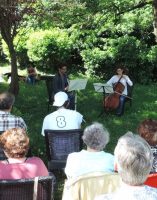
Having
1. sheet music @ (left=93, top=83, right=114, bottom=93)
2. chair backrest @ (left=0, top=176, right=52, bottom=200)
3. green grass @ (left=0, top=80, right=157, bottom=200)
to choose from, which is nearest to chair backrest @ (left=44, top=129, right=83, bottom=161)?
green grass @ (left=0, top=80, right=157, bottom=200)

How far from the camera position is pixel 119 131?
395 inches

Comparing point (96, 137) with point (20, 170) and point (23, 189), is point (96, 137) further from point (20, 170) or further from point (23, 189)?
point (23, 189)

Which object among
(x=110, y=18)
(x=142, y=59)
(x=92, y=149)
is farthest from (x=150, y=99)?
(x=92, y=149)

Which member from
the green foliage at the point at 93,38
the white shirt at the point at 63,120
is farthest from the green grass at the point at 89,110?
the green foliage at the point at 93,38

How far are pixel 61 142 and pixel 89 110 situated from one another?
222 inches

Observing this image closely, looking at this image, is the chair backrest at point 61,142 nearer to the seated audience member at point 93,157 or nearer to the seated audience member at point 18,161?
the seated audience member at point 93,157

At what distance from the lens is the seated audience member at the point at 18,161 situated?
429 centimetres

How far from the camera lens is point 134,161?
8.93 feet

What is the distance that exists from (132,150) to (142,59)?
15.5 metres

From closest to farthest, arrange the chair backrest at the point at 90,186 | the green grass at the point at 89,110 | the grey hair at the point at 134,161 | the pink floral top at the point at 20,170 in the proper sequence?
the grey hair at the point at 134,161, the chair backrest at the point at 90,186, the pink floral top at the point at 20,170, the green grass at the point at 89,110

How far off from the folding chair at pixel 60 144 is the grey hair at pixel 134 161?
3.61 m

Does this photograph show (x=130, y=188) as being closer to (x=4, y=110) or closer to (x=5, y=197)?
(x=5, y=197)

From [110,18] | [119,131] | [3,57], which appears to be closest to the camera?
[119,131]

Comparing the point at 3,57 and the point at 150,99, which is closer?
the point at 150,99
